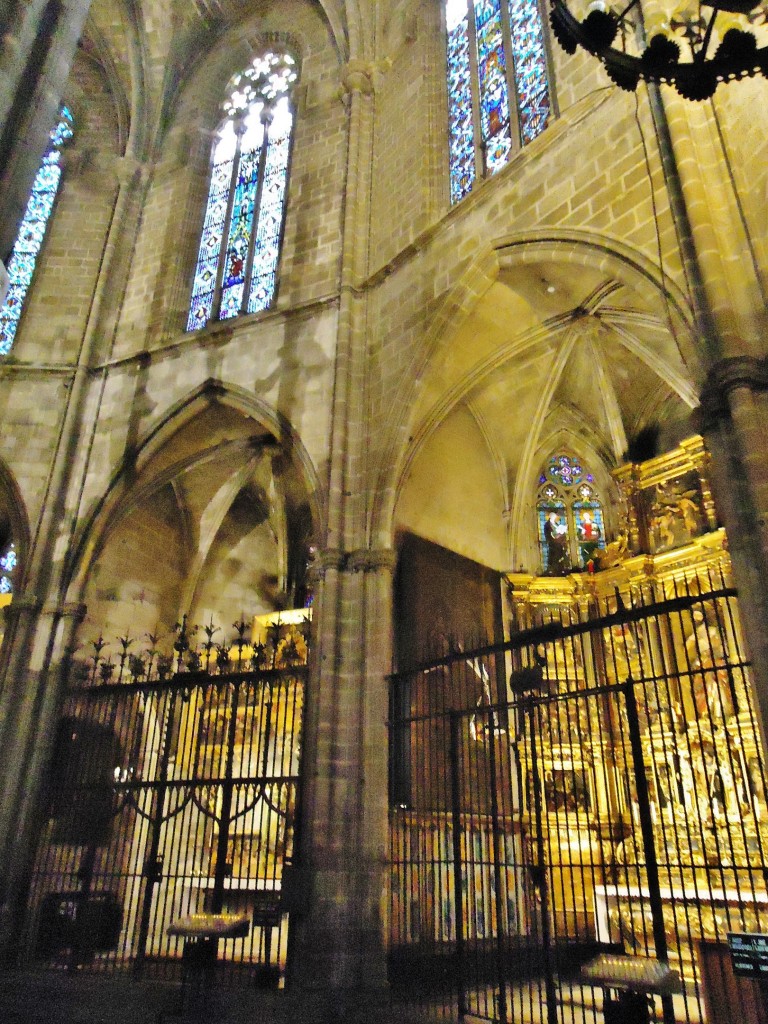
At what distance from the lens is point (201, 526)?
14219 millimetres

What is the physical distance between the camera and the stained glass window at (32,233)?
1341cm

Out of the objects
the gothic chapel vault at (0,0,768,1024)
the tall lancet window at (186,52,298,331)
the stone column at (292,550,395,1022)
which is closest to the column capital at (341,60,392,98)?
the gothic chapel vault at (0,0,768,1024)

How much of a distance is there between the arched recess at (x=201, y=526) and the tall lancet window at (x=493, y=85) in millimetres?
4390

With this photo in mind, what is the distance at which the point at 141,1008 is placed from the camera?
657 cm

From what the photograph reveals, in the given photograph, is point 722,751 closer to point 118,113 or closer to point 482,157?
point 482,157

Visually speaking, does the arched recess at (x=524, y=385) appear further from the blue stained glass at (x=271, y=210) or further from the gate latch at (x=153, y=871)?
the gate latch at (x=153, y=871)

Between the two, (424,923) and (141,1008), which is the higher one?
(424,923)

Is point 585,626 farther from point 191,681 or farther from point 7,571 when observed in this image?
point 7,571

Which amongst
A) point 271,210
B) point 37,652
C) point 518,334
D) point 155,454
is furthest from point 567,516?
point 37,652

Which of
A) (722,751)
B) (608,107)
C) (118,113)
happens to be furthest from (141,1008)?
(118,113)

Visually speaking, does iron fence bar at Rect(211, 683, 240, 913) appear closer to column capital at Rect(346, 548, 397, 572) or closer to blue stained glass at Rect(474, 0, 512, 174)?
column capital at Rect(346, 548, 397, 572)

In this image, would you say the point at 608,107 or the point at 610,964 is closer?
the point at 610,964

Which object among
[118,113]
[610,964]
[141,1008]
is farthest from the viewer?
[118,113]

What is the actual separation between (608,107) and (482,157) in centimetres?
243
